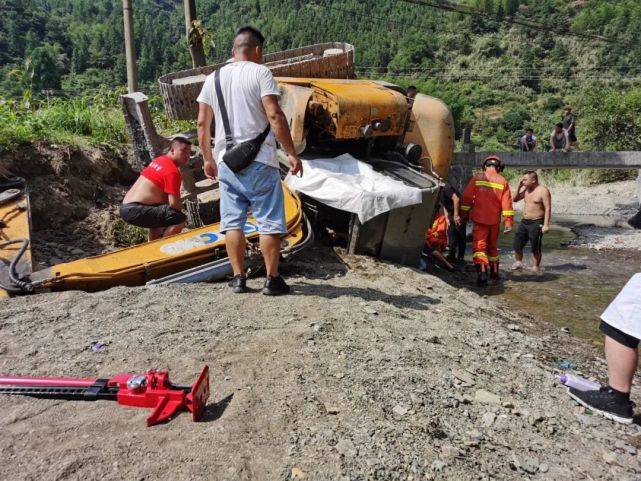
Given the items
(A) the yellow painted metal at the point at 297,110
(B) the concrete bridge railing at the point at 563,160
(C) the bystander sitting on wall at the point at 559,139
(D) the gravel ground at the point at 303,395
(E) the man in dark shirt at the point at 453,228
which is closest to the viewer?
(D) the gravel ground at the point at 303,395

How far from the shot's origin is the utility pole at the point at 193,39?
10141 millimetres

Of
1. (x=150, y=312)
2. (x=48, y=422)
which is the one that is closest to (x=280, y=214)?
(x=150, y=312)

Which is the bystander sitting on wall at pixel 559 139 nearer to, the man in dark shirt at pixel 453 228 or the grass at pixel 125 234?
the man in dark shirt at pixel 453 228

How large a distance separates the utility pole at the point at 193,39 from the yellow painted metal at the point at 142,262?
635 cm

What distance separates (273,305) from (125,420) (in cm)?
169

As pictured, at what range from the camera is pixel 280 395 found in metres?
2.69

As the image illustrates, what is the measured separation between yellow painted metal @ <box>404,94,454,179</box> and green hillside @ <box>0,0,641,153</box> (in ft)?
180

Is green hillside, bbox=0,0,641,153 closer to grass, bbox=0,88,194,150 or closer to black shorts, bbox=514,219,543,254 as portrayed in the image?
black shorts, bbox=514,219,543,254

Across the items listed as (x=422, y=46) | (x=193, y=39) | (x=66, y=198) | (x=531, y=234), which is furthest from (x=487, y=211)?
(x=422, y=46)

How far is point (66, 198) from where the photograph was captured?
21.9 ft

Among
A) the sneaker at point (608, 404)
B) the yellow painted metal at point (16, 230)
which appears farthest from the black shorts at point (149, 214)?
the sneaker at point (608, 404)

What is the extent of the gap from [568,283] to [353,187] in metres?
3.87

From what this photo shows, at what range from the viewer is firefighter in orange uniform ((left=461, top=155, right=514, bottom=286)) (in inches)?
285

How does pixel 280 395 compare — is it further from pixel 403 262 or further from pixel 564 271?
pixel 564 271
